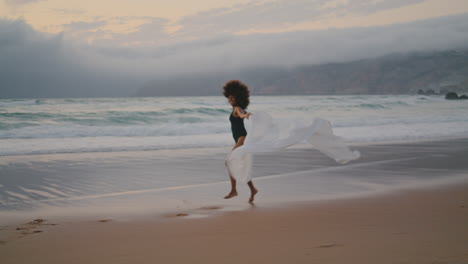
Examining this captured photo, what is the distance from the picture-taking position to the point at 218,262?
3615mm

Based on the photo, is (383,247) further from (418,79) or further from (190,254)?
(418,79)

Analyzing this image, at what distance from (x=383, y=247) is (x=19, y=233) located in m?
3.86

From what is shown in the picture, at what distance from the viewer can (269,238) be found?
428 centimetres

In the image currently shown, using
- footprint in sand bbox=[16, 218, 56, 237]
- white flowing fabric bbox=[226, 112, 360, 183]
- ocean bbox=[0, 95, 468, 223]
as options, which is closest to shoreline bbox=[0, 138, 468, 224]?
ocean bbox=[0, 95, 468, 223]

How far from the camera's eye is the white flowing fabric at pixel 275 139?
637 centimetres

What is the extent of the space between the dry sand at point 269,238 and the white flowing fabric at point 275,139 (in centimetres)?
84

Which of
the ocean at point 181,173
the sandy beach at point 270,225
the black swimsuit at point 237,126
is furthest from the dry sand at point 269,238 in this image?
the black swimsuit at point 237,126

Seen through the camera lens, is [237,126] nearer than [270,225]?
No

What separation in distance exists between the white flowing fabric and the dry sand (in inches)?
Answer: 32.9

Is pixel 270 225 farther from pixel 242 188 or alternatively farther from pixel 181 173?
pixel 181 173

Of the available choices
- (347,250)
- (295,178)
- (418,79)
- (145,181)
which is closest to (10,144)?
(145,181)

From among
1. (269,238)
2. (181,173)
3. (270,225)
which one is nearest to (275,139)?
(270,225)

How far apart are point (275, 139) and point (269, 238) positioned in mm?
2513

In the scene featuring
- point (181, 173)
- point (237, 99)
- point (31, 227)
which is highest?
point (237, 99)
